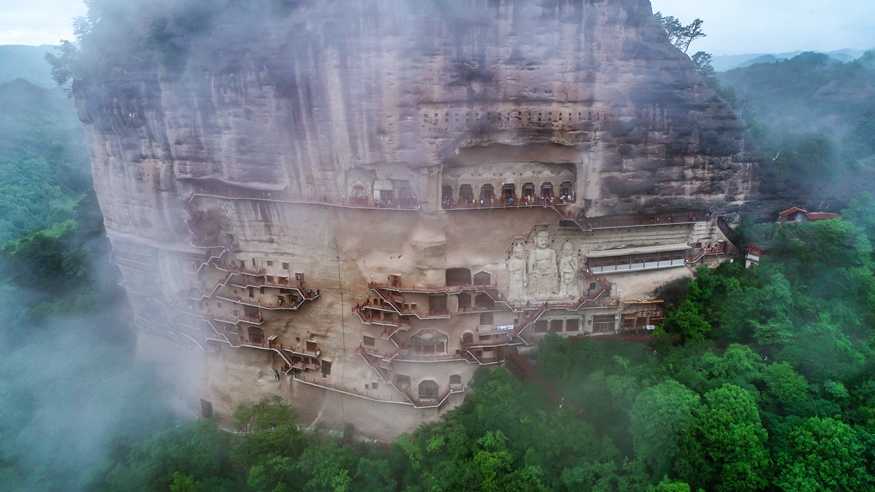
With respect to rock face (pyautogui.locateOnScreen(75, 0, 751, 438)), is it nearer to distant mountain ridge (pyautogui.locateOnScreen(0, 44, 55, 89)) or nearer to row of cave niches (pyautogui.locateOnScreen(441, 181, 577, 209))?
row of cave niches (pyautogui.locateOnScreen(441, 181, 577, 209))

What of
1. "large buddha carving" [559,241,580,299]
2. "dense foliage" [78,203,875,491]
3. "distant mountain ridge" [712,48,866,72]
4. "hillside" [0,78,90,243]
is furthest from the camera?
"distant mountain ridge" [712,48,866,72]

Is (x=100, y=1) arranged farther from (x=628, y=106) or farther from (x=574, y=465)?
(x=574, y=465)

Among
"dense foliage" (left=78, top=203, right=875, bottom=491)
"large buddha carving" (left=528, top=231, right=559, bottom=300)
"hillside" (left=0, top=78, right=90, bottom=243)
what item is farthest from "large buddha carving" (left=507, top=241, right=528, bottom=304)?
"hillside" (left=0, top=78, right=90, bottom=243)

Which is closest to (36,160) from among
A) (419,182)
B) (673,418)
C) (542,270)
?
(419,182)

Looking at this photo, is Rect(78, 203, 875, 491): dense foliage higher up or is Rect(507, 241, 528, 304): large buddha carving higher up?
Rect(507, 241, 528, 304): large buddha carving

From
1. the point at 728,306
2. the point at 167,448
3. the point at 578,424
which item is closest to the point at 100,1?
the point at 167,448

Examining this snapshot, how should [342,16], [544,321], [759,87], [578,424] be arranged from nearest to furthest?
[578,424] < [342,16] < [544,321] < [759,87]

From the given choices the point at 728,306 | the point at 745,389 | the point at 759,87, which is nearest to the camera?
the point at 745,389
